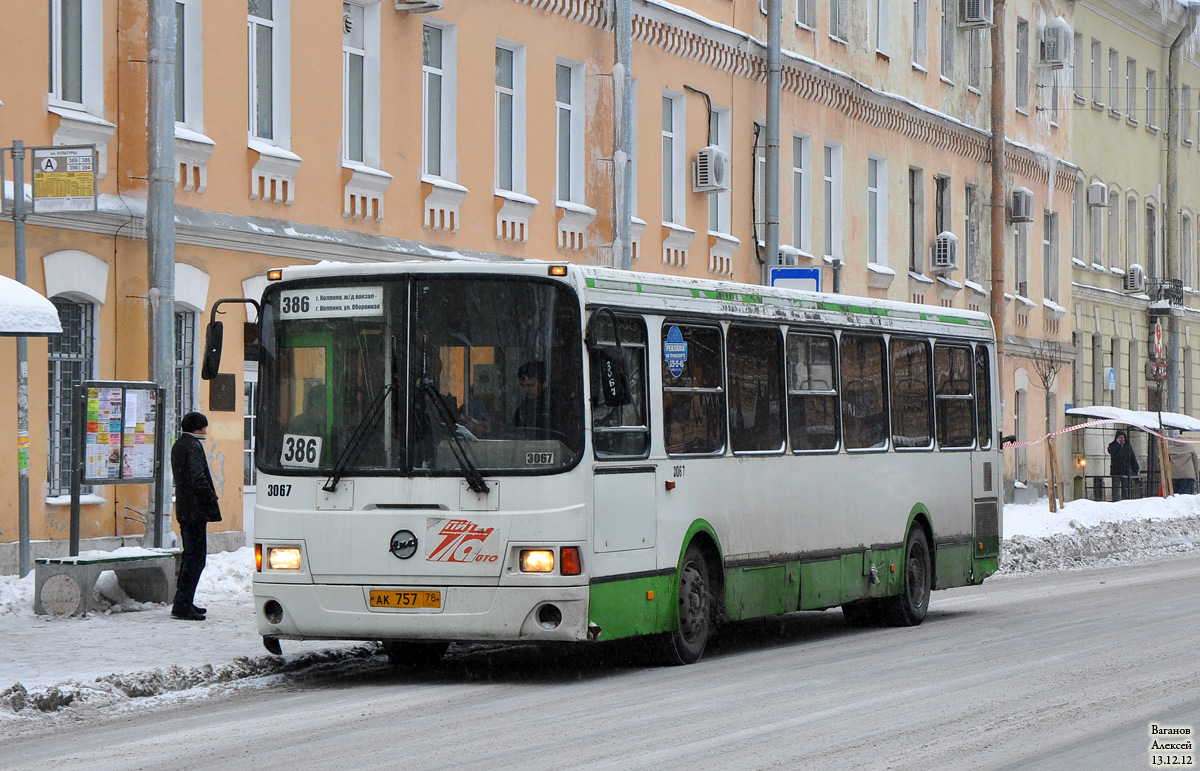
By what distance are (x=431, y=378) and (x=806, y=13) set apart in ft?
75.8

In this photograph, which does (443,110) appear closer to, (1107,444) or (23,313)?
(23,313)

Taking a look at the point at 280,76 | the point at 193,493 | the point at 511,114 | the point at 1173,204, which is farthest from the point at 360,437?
the point at 1173,204

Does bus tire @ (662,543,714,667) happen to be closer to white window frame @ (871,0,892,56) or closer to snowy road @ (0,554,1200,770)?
snowy road @ (0,554,1200,770)

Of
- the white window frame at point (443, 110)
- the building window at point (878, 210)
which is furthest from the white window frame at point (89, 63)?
the building window at point (878, 210)

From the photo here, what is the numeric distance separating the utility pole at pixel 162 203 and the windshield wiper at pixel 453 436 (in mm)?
6281

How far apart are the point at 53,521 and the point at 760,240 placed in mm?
16160

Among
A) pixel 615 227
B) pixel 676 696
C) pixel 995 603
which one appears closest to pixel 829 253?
pixel 615 227

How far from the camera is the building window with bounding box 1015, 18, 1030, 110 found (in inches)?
1746

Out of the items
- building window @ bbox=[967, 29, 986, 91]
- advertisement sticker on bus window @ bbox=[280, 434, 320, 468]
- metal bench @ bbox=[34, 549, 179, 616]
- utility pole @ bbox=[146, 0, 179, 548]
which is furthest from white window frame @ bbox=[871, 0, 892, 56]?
advertisement sticker on bus window @ bbox=[280, 434, 320, 468]

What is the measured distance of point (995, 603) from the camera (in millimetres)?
20047

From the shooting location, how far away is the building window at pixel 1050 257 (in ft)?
151

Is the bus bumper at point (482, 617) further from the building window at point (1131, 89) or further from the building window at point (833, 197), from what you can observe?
the building window at point (1131, 89)

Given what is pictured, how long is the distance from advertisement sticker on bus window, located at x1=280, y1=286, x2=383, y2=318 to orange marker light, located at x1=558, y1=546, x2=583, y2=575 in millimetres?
1951

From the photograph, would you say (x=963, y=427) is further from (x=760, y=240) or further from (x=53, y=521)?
(x=760, y=240)
